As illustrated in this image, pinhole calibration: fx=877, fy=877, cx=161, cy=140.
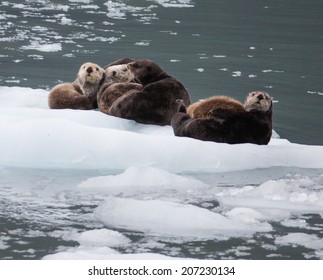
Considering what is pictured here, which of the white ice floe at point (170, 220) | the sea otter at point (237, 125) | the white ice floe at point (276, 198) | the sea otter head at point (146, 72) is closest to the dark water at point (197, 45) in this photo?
the sea otter at point (237, 125)

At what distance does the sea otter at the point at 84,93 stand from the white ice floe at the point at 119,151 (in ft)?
3.77

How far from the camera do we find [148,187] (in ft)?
18.7

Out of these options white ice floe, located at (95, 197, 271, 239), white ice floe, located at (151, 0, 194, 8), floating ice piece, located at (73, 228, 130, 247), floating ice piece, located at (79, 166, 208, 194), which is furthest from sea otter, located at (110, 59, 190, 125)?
white ice floe, located at (151, 0, 194, 8)

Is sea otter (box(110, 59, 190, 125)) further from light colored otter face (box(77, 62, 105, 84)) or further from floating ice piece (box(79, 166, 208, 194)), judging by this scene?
floating ice piece (box(79, 166, 208, 194))

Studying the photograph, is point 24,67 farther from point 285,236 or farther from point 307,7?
point 307,7

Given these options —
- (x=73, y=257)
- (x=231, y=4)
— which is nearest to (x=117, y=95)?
(x=73, y=257)

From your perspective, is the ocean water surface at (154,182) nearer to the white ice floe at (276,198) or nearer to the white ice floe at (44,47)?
the white ice floe at (276,198)

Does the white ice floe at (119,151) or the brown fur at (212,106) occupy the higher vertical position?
the brown fur at (212,106)

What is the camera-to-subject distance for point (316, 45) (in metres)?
14.5

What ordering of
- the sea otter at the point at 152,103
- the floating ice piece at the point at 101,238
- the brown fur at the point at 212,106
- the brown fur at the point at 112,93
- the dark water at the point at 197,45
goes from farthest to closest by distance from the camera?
the dark water at the point at 197,45
the brown fur at the point at 112,93
the sea otter at the point at 152,103
the brown fur at the point at 212,106
the floating ice piece at the point at 101,238

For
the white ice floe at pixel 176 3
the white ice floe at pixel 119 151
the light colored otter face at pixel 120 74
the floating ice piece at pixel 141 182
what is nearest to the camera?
the floating ice piece at pixel 141 182

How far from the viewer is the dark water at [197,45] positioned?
9.86 meters

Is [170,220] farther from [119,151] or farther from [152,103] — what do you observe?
[152,103]
